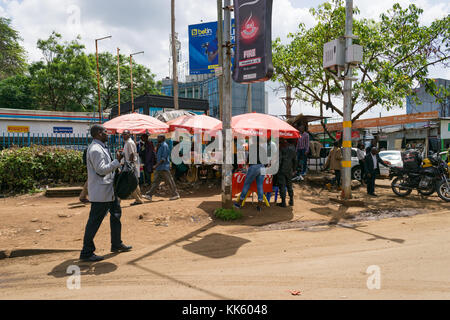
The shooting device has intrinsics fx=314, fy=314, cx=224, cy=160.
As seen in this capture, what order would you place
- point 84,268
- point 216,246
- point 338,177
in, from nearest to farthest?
point 84,268 → point 216,246 → point 338,177

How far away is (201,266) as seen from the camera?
445cm

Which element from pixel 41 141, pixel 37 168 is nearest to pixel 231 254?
pixel 37 168

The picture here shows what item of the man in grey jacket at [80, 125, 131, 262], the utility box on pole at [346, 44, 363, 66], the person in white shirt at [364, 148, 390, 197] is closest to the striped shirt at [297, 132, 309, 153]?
the person in white shirt at [364, 148, 390, 197]

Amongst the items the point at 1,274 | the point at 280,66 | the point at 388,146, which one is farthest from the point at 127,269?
the point at 388,146

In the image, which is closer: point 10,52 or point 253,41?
point 253,41

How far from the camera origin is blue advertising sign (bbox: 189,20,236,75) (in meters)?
18.7

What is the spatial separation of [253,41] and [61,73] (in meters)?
26.9

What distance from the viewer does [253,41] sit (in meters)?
6.76

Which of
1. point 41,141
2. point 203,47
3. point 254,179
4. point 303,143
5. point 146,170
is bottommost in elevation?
point 254,179

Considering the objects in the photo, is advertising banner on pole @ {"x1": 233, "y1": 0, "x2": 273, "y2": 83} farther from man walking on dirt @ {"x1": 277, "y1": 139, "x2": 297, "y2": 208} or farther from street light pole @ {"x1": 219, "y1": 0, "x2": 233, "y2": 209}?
man walking on dirt @ {"x1": 277, "y1": 139, "x2": 297, "y2": 208}

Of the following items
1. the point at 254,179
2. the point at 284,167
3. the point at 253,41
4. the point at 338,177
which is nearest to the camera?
the point at 253,41

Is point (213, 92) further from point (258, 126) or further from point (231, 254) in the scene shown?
point (231, 254)

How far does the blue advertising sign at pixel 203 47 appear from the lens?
61.2ft

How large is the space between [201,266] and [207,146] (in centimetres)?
854
